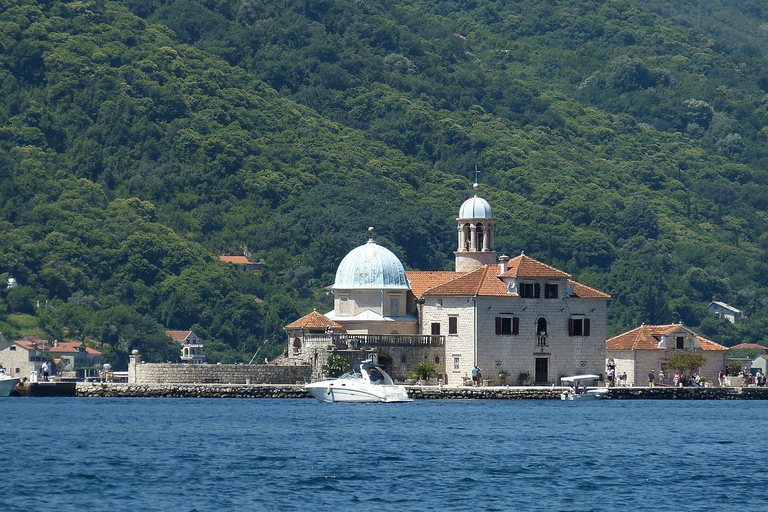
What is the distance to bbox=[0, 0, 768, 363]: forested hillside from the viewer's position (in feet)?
463

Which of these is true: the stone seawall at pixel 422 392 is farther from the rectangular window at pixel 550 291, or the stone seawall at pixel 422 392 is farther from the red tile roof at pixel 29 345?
the red tile roof at pixel 29 345

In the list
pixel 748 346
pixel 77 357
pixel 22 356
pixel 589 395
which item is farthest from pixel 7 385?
pixel 748 346

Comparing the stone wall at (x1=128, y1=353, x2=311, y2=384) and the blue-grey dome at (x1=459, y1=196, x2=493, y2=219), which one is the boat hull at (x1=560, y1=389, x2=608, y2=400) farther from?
the blue-grey dome at (x1=459, y1=196, x2=493, y2=219)

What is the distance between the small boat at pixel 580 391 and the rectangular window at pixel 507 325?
306 centimetres

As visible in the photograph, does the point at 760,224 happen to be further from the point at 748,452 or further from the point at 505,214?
the point at 748,452

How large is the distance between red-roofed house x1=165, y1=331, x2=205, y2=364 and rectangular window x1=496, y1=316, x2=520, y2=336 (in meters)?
40.3

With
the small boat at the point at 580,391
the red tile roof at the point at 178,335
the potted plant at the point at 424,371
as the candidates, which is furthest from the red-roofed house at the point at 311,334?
the red tile roof at the point at 178,335

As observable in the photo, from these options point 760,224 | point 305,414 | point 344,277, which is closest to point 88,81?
point 760,224

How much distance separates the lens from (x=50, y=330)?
132m

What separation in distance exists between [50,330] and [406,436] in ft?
228

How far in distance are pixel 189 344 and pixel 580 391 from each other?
47.8 metres

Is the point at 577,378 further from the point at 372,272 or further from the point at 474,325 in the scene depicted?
the point at 372,272

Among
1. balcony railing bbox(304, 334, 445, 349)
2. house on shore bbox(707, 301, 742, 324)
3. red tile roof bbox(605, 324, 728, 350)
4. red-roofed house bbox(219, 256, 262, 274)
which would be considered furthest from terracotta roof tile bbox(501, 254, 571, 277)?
house on shore bbox(707, 301, 742, 324)

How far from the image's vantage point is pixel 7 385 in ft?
306
